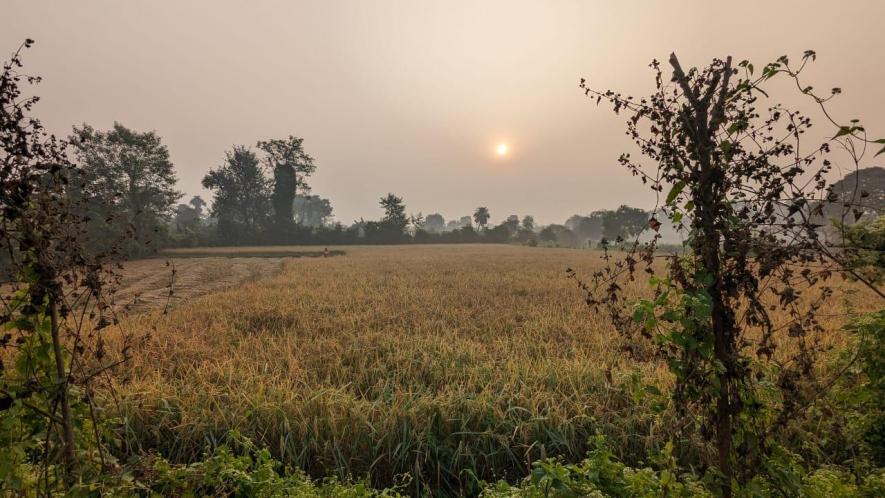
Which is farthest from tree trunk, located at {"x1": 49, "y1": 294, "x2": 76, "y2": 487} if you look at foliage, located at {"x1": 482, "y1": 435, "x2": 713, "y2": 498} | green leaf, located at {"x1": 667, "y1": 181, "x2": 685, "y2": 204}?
green leaf, located at {"x1": 667, "y1": 181, "x2": 685, "y2": 204}

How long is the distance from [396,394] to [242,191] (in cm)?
6408

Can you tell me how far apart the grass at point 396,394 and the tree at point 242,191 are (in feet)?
179

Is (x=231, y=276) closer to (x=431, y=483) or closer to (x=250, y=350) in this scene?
(x=250, y=350)

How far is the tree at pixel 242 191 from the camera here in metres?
56.6

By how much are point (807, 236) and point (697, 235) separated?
51 cm

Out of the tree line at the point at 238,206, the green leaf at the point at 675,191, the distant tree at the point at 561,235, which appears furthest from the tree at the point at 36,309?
the distant tree at the point at 561,235

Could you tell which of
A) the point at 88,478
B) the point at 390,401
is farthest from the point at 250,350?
the point at 88,478

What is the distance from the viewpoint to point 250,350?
→ 6.12 meters

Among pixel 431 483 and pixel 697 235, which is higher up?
pixel 697 235

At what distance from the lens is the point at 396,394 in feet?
13.8

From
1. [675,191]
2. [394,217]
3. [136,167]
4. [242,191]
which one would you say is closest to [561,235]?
[394,217]

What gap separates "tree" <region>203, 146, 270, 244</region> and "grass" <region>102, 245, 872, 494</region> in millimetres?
54477

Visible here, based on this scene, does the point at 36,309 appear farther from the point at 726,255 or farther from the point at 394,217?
the point at 394,217

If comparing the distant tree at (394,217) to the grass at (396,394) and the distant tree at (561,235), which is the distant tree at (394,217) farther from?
the grass at (396,394)
